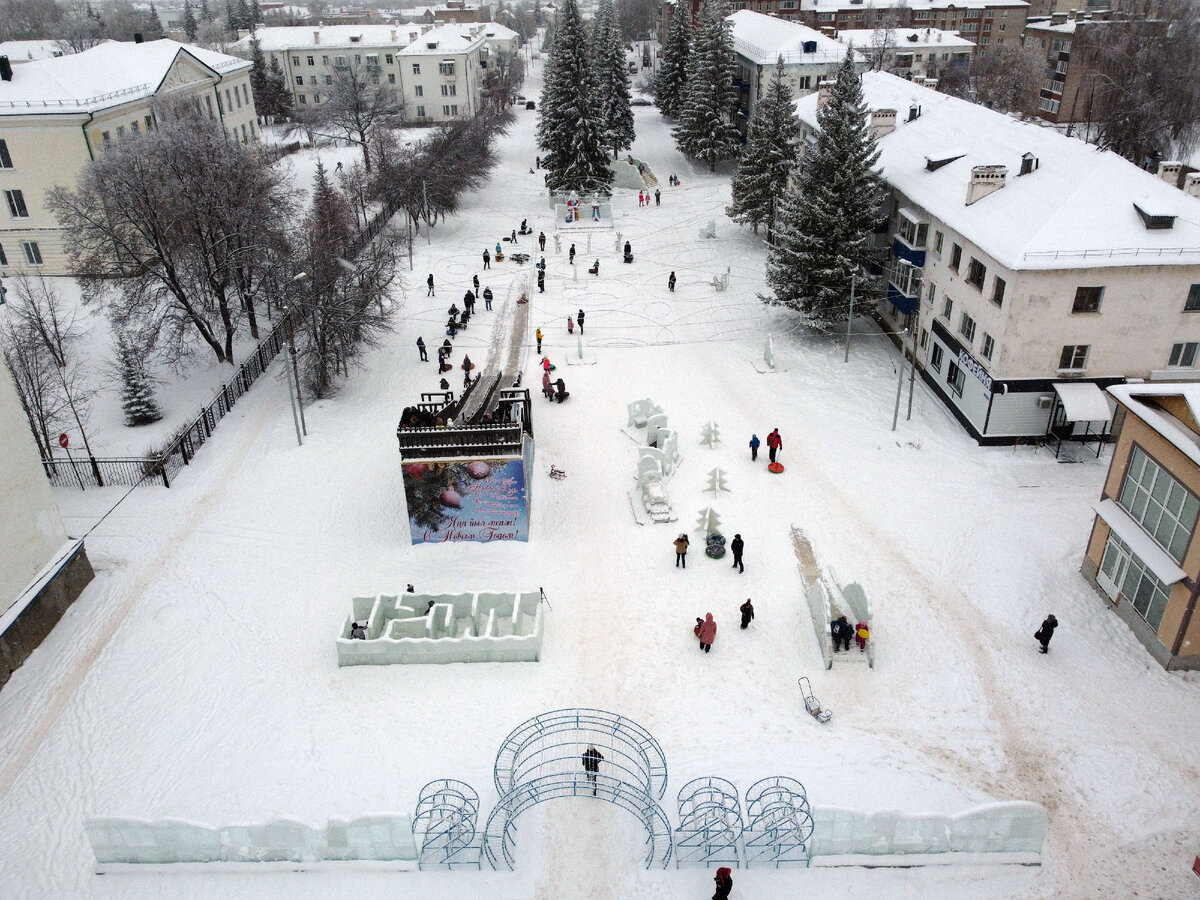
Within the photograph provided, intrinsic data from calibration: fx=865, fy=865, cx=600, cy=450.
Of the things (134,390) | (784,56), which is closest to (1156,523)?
(134,390)

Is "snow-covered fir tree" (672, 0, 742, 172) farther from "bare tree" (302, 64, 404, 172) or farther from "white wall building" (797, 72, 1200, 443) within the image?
"white wall building" (797, 72, 1200, 443)

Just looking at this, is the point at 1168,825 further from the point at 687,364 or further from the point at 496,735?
the point at 687,364

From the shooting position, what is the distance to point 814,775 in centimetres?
1611

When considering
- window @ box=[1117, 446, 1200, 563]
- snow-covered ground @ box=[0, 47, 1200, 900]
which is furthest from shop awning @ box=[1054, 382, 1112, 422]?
window @ box=[1117, 446, 1200, 563]

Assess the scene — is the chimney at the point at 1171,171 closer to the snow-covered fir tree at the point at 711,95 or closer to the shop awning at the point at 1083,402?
the shop awning at the point at 1083,402

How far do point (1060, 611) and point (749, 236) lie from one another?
106 feet

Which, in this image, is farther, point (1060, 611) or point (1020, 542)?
point (1020, 542)

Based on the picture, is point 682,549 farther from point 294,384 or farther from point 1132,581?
point 294,384

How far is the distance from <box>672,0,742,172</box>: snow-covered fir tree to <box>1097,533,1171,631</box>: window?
43757 millimetres

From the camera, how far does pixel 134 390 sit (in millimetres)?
30391

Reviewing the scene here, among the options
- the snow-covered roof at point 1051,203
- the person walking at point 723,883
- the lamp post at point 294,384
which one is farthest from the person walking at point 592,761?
the snow-covered roof at point 1051,203

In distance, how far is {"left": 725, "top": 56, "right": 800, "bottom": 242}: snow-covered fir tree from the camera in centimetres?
4422

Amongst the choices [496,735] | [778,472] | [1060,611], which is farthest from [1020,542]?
[496,735]

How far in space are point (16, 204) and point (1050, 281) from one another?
4523 cm
